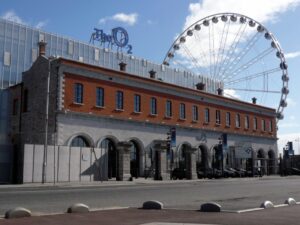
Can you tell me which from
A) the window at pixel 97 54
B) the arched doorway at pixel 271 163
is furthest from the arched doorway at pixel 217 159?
the window at pixel 97 54

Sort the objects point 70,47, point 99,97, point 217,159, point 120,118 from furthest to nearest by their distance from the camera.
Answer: point 70,47 < point 217,159 < point 120,118 < point 99,97

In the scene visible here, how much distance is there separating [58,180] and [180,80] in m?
53.9

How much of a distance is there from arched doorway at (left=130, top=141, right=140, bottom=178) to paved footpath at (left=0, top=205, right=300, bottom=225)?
32924mm

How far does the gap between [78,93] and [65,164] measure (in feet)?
26.8

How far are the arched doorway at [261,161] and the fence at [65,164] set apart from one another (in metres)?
30.3

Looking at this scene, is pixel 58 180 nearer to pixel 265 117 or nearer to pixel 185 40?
pixel 185 40

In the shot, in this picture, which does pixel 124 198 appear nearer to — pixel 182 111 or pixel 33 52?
pixel 182 111

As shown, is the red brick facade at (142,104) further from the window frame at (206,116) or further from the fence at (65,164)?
the fence at (65,164)

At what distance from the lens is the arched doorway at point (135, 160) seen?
47.2 metres

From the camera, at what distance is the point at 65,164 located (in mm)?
36531

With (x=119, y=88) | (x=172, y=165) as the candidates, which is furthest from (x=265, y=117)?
(x=119, y=88)

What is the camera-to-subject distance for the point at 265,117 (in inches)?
2788

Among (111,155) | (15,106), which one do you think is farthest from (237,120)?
(15,106)

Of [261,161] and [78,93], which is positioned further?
[261,161]
